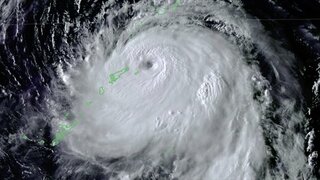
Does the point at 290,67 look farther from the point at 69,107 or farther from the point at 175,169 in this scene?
the point at 69,107

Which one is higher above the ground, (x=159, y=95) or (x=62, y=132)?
(x=159, y=95)

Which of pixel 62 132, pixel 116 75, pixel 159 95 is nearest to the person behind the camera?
pixel 159 95

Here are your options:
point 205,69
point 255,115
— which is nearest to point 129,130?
point 205,69

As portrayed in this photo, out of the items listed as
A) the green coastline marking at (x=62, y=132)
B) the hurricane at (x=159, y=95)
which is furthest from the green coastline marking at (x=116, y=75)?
the green coastline marking at (x=62, y=132)

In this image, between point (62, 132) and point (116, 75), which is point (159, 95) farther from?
point (62, 132)

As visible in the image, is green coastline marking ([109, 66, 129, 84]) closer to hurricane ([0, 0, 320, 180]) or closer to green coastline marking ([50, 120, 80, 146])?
hurricane ([0, 0, 320, 180])

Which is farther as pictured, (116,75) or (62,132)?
(116,75)

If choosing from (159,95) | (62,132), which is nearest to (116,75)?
(159,95)

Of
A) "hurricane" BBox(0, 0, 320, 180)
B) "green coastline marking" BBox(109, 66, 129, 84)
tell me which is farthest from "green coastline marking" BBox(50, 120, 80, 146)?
"green coastline marking" BBox(109, 66, 129, 84)

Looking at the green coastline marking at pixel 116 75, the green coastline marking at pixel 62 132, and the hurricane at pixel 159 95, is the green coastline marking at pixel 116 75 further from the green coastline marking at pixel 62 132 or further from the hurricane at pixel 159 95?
the green coastline marking at pixel 62 132
